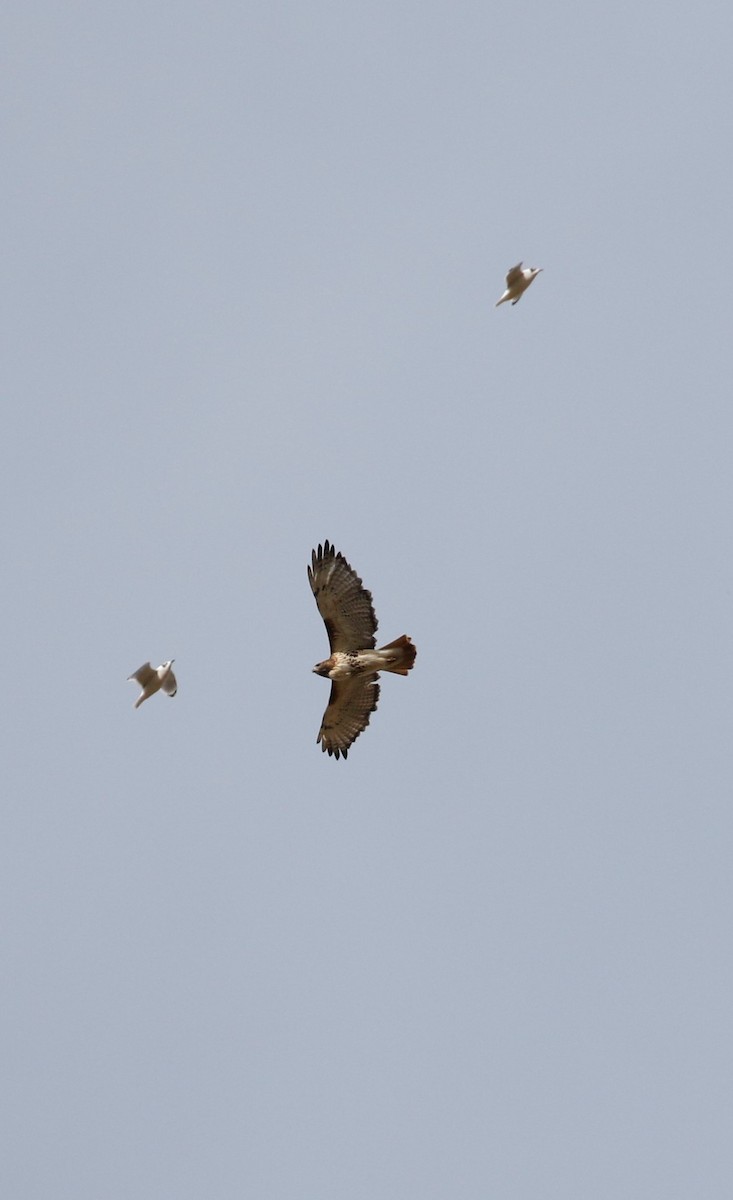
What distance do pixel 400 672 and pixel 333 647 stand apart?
0.97 meters

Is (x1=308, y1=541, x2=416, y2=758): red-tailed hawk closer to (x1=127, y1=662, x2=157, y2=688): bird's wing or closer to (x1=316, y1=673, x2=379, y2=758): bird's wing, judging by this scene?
(x1=316, y1=673, x2=379, y2=758): bird's wing

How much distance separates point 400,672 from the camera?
23875 mm

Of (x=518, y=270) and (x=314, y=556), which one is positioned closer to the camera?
(x=518, y=270)

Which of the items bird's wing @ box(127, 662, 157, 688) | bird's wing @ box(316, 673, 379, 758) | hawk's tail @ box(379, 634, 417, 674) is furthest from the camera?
bird's wing @ box(316, 673, 379, 758)

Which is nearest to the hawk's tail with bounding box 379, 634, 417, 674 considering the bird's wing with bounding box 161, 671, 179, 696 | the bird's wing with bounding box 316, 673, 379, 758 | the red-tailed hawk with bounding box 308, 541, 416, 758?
the red-tailed hawk with bounding box 308, 541, 416, 758

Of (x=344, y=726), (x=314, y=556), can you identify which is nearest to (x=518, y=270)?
(x=314, y=556)

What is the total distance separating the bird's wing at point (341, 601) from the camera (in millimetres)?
23828

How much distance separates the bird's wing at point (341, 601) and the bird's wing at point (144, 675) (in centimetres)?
377

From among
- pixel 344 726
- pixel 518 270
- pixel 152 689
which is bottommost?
pixel 152 689

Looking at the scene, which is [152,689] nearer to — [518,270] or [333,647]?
[333,647]

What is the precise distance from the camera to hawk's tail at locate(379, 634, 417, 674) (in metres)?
23.7

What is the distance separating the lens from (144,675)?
20625mm

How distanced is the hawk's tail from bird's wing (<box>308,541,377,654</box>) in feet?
1.01

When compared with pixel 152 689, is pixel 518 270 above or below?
above
